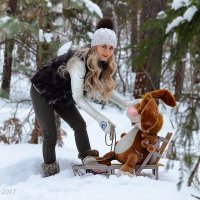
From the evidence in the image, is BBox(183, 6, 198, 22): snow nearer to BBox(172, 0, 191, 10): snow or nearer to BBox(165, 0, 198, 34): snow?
BBox(165, 0, 198, 34): snow

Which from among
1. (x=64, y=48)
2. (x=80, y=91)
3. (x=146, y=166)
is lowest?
(x=146, y=166)

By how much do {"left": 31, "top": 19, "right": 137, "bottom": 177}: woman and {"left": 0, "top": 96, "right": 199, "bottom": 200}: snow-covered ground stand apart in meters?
0.35

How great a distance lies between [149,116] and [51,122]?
115cm

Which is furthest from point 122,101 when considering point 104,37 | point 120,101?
point 104,37

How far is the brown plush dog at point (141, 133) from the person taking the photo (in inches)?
189

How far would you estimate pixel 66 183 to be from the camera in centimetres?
461

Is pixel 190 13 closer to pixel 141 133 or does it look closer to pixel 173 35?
pixel 173 35

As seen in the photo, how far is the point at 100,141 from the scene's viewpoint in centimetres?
960

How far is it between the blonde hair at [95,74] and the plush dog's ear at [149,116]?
A: 533 mm

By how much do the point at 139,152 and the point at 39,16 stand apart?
314 cm

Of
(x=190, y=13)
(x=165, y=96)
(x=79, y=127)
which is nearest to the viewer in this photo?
(x=190, y=13)

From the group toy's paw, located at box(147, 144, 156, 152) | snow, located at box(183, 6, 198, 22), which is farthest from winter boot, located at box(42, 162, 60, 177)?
snow, located at box(183, 6, 198, 22)

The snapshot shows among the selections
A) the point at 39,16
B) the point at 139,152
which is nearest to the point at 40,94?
the point at 139,152

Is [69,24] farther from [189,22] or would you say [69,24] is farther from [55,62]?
[189,22]
